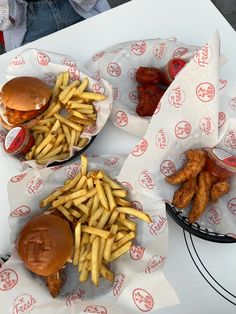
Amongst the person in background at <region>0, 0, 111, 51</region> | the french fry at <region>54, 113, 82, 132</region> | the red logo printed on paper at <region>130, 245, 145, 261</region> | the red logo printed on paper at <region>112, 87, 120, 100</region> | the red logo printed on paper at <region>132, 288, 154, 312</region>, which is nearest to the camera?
the red logo printed on paper at <region>132, 288, 154, 312</region>

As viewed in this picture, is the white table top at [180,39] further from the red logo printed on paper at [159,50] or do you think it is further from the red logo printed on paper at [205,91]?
the red logo printed on paper at [205,91]

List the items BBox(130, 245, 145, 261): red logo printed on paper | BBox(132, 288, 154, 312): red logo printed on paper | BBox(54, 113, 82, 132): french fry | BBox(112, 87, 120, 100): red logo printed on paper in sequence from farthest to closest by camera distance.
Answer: BBox(112, 87, 120, 100): red logo printed on paper
BBox(54, 113, 82, 132): french fry
BBox(130, 245, 145, 261): red logo printed on paper
BBox(132, 288, 154, 312): red logo printed on paper

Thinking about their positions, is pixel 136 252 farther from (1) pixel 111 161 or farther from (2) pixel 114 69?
(2) pixel 114 69

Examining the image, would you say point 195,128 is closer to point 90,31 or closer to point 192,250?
point 192,250

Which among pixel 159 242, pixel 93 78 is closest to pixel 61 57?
pixel 93 78

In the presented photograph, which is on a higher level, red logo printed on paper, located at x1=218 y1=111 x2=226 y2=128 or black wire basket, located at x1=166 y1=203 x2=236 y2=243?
red logo printed on paper, located at x1=218 y1=111 x2=226 y2=128

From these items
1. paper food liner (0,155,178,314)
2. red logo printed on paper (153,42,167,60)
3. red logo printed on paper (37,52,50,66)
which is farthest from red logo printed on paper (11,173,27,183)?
red logo printed on paper (153,42,167,60)

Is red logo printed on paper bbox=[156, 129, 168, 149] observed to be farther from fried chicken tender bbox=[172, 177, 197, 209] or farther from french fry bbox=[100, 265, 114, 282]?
french fry bbox=[100, 265, 114, 282]

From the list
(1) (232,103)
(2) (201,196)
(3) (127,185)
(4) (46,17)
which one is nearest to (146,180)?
(3) (127,185)
